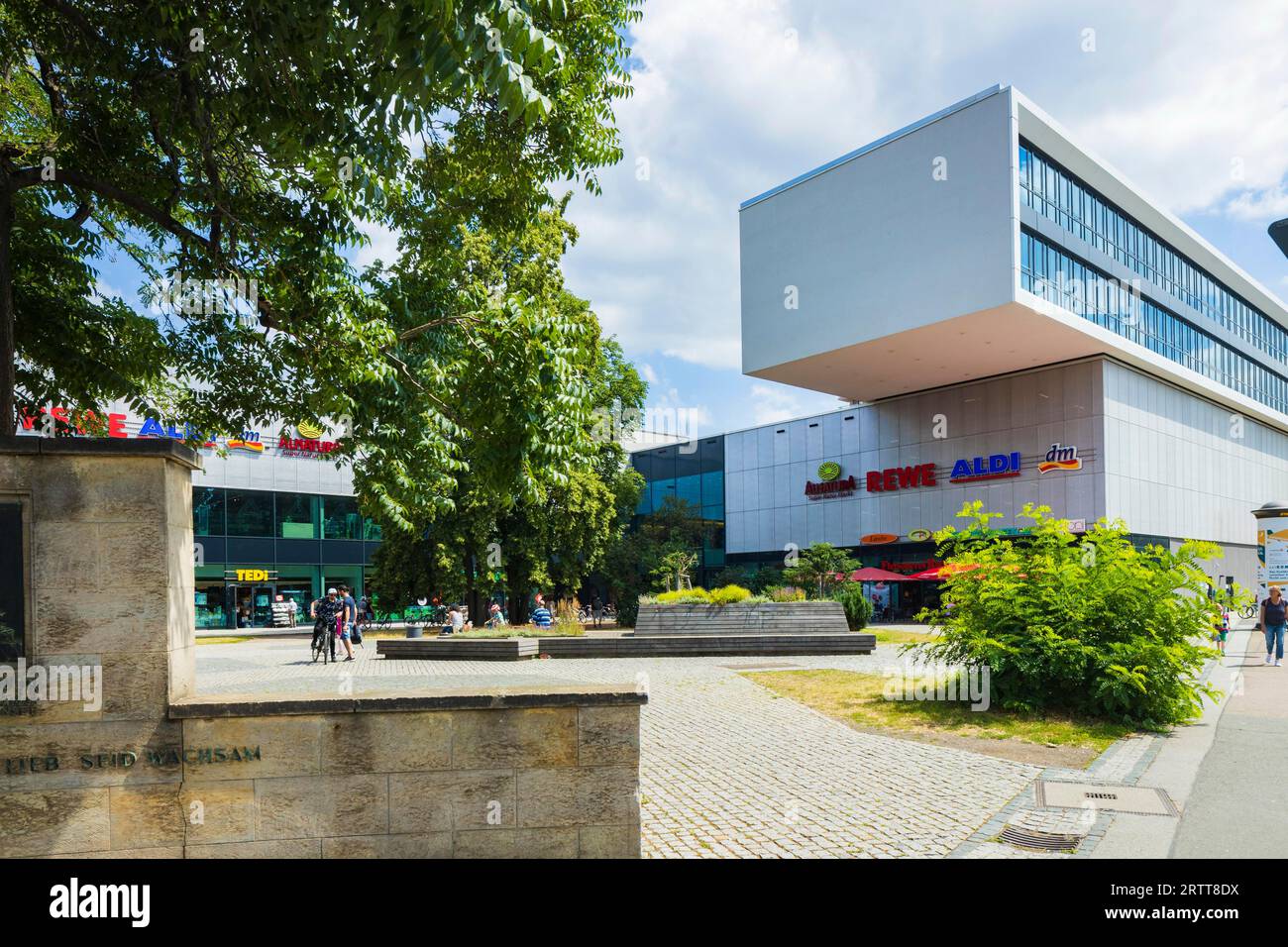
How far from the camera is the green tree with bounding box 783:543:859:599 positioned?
30.3m

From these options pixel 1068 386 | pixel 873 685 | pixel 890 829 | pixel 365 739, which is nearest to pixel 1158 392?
pixel 1068 386

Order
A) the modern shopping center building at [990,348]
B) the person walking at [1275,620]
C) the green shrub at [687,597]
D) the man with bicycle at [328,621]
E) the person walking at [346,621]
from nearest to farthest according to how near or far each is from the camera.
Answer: the person walking at [1275,620] < the man with bicycle at [328,621] < the person walking at [346,621] < the green shrub at [687,597] < the modern shopping center building at [990,348]

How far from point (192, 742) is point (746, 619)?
63.2ft

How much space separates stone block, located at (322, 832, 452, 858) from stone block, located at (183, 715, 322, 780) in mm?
427

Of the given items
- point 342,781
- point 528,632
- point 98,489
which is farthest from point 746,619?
point 98,489

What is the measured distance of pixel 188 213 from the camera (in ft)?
31.5

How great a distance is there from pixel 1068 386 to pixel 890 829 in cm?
3649

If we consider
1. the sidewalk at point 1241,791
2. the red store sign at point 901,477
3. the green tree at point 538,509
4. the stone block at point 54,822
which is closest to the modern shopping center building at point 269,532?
the green tree at point 538,509

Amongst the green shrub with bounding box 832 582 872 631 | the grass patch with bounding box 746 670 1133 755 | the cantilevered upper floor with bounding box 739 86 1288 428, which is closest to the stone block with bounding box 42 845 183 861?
the grass patch with bounding box 746 670 1133 755

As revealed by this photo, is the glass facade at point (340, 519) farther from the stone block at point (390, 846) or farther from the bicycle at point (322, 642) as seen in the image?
the stone block at point (390, 846)

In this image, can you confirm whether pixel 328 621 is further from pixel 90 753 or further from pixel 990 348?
pixel 990 348

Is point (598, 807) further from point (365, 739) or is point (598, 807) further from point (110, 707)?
point (110, 707)

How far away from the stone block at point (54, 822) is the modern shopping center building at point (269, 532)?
3815cm

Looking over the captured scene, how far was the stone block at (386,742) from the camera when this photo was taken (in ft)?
16.3
